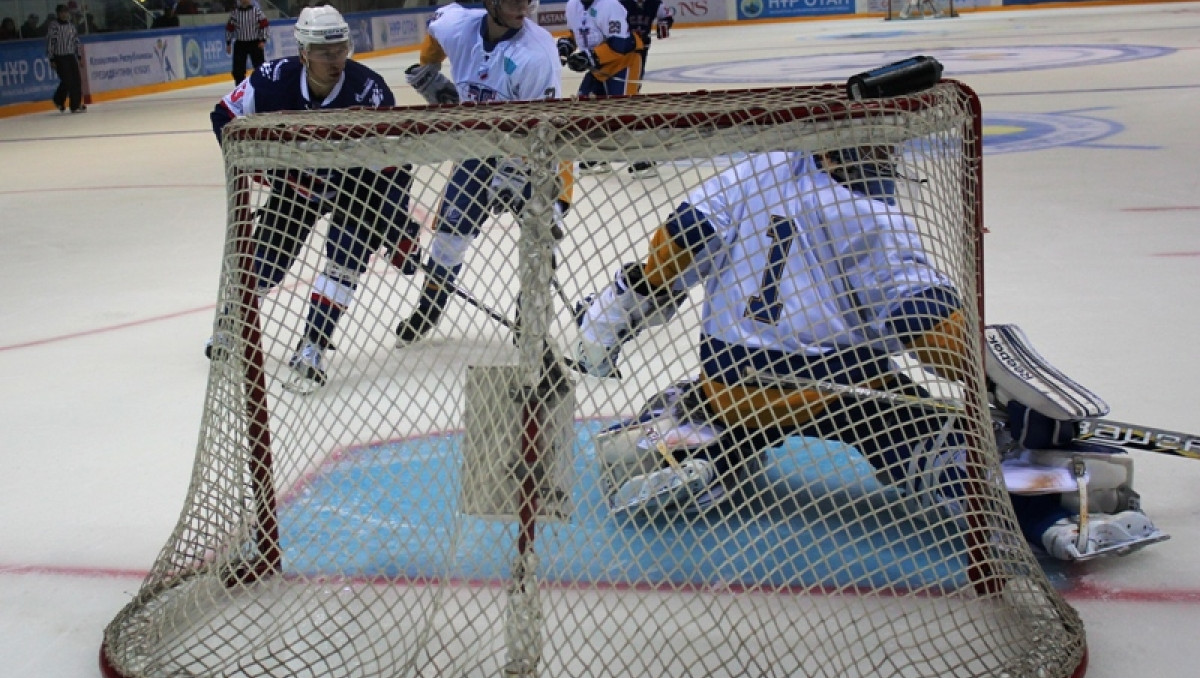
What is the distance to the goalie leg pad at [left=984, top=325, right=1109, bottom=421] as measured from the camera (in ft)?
6.55

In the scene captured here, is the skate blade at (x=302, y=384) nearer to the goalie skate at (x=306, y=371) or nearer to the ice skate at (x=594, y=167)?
the goalie skate at (x=306, y=371)

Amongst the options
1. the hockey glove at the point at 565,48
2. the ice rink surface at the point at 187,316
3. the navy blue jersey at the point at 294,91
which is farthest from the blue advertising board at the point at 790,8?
the navy blue jersey at the point at 294,91

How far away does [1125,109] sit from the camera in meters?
7.98

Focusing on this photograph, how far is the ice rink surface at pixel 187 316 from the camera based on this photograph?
6.49 feet

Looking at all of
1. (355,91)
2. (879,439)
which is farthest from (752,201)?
(355,91)

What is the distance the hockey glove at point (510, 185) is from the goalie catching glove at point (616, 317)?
0.66 ft

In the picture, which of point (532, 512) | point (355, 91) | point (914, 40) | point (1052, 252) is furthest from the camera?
point (914, 40)

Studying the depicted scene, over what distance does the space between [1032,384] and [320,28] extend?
6.25 ft

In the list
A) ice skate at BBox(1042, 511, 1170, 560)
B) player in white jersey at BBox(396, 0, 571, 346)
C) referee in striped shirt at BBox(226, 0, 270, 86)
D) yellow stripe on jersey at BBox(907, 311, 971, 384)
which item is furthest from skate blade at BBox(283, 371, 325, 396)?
referee in striped shirt at BBox(226, 0, 270, 86)

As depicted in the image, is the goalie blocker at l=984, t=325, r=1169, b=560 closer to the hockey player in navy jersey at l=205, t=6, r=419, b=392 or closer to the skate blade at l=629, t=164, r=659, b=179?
the skate blade at l=629, t=164, r=659, b=179

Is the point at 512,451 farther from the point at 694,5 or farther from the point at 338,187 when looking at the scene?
the point at 694,5

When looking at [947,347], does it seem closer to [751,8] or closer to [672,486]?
[672,486]

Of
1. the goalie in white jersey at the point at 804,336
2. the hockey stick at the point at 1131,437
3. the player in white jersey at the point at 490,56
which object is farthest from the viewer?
the player in white jersey at the point at 490,56

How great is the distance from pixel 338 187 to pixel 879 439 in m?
0.87
